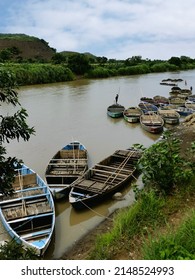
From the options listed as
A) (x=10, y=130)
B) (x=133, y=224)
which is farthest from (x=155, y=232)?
(x=10, y=130)

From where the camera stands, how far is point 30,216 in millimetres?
7684

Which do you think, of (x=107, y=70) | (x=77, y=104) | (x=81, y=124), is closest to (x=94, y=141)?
(x=81, y=124)

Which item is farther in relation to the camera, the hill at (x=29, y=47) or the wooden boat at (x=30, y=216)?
the hill at (x=29, y=47)

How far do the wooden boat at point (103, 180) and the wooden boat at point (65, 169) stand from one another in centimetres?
39

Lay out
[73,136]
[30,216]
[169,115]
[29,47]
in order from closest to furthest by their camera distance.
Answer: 1. [30,216]
2. [73,136]
3. [169,115]
4. [29,47]

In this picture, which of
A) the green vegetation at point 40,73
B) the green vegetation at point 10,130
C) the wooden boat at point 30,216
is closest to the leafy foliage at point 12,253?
the green vegetation at point 10,130

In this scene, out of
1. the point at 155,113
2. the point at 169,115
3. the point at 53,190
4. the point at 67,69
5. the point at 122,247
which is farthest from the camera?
the point at 67,69

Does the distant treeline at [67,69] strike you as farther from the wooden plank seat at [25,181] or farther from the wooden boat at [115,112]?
the wooden plank seat at [25,181]

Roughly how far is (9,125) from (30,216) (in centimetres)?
459

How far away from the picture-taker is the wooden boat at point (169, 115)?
19.0 metres

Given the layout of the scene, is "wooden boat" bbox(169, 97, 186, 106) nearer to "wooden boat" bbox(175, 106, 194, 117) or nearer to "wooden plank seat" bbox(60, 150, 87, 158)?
"wooden boat" bbox(175, 106, 194, 117)

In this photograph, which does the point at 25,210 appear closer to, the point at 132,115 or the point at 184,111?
the point at 132,115

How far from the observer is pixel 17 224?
298 inches

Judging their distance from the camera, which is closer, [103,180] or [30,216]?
[30,216]
